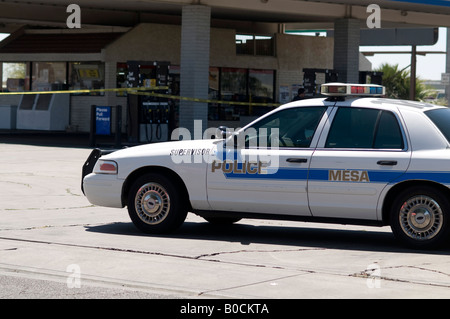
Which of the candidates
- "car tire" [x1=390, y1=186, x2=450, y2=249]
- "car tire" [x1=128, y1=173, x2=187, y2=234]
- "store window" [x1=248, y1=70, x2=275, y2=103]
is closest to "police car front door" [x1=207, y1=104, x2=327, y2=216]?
"car tire" [x1=128, y1=173, x2=187, y2=234]

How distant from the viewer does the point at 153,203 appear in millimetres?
9992

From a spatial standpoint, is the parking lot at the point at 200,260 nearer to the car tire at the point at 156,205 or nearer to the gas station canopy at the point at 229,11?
the car tire at the point at 156,205

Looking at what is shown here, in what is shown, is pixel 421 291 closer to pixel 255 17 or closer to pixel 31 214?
pixel 31 214

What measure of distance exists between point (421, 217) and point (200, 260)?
2.35 meters

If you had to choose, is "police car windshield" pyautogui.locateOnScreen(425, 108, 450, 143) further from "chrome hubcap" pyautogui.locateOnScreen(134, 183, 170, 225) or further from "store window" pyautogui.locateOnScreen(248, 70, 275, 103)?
"store window" pyautogui.locateOnScreen(248, 70, 275, 103)

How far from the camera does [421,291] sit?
704 cm

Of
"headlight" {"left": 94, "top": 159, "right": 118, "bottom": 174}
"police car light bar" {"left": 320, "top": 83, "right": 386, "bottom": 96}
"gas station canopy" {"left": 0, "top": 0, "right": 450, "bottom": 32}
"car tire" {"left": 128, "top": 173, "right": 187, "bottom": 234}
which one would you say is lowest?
"car tire" {"left": 128, "top": 173, "right": 187, "bottom": 234}

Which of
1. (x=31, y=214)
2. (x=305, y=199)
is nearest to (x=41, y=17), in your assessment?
(x=31, y=214)

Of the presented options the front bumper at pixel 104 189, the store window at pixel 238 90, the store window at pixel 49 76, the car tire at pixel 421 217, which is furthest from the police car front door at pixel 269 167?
the store window at pixel 49 76

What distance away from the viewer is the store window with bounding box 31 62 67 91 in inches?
1275

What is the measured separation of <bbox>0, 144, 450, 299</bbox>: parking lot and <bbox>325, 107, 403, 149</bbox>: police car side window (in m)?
1.12

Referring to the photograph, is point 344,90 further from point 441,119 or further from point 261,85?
point 261,85

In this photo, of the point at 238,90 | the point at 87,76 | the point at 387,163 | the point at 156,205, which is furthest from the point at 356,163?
the point at 238,90

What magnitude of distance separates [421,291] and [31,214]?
611 cm
